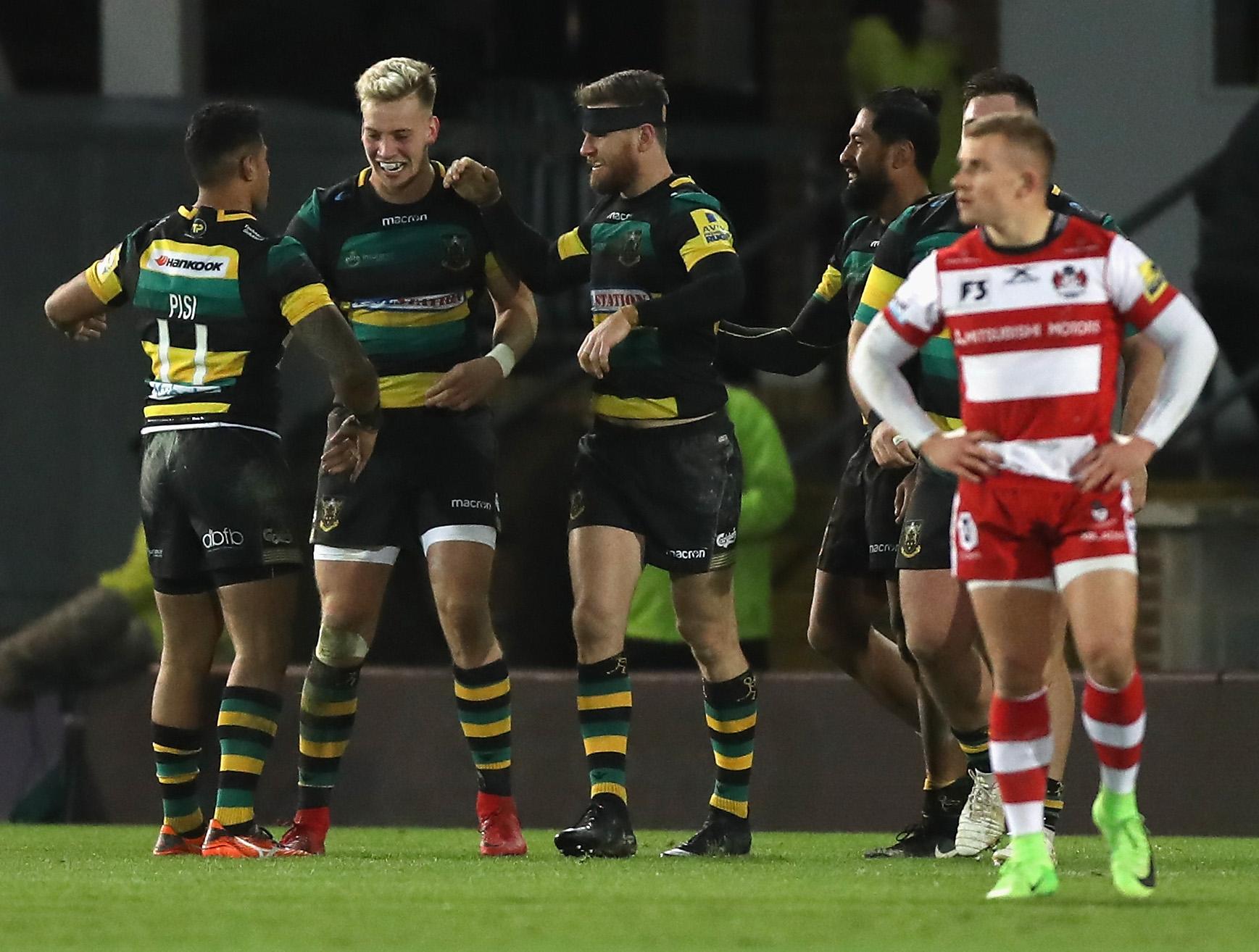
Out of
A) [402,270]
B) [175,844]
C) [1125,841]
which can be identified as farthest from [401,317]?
[1125,841]

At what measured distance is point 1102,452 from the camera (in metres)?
6.25

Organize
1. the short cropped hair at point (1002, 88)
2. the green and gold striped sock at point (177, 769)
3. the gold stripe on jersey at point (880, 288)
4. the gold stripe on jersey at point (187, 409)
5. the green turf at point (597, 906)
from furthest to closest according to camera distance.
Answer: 1. the green and gold striped sock at point (177, 769)
2. the gold stripe on jersey at point (187, 409)
3. the short cropped hair at point (1002, 88)
4. the gold stripe on jersey at point (880, 288)
5. the green turf at point (597, 906)

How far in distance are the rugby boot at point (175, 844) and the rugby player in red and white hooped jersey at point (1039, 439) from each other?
2608 mm

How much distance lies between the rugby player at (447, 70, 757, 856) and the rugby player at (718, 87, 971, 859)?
40 centimetres

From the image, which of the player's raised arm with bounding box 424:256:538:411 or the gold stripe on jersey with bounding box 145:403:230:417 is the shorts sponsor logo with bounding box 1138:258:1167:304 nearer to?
the player's raised arm with bounding box 424:256:538:411

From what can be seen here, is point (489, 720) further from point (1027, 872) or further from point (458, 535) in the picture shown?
point (1027, 872)

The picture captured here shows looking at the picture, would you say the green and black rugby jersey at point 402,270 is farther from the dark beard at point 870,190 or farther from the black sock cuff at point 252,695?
the dark beard at point 870,190

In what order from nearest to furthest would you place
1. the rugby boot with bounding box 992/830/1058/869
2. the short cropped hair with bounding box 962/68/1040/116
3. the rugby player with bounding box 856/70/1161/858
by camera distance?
the rugby boot with bounding box 992/830/1058/869 < the rugby player with bounding box 856/70/1161/858 < the short cropped hair with bounding box 962/68/1040/116

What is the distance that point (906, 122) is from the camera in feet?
26.3

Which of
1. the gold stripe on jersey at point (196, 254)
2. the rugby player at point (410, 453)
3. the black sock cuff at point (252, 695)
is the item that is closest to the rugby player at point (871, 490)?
the rugby player at point (410, 453)

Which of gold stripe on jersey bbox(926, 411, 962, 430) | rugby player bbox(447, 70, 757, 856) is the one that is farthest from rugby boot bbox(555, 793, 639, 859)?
gold stripe on jersey bbox(926, 411, 962, 430)

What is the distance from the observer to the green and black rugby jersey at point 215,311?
7.61 metres

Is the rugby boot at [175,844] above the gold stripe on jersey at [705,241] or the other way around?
the other way around

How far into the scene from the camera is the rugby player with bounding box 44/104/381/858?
763 cm
